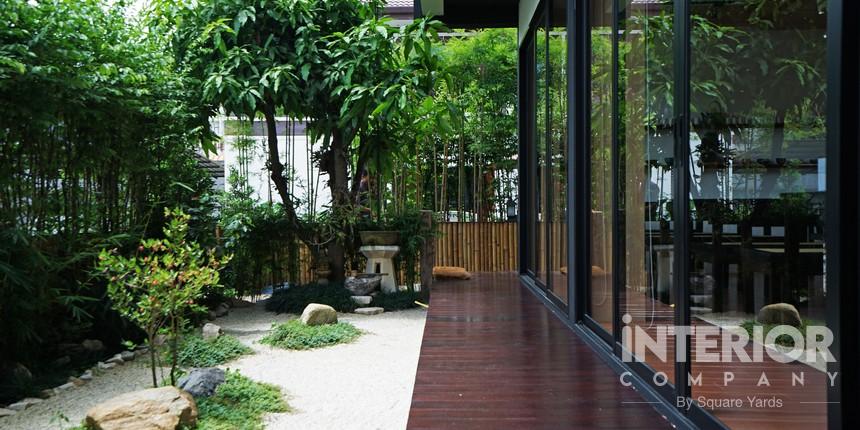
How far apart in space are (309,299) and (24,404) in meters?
4.09

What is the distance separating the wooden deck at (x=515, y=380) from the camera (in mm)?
2494

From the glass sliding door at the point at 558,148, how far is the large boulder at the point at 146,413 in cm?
256

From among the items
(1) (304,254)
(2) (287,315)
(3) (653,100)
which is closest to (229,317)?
(2) (287,315)

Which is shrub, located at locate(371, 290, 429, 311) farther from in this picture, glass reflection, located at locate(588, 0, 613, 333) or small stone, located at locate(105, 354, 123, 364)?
glass reflection, located at locate(588, 0, 613, 333)

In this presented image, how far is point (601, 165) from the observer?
378 cm

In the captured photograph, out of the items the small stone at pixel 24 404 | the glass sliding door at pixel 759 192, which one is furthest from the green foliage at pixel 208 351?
the glass sliding door at pixel 759 192

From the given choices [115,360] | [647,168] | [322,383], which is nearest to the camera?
[647,168]

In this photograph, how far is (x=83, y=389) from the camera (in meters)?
4.78

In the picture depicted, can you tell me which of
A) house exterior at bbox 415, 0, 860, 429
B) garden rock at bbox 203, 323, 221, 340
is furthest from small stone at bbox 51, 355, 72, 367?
house exterior at bbox 415, 0, 860, 429

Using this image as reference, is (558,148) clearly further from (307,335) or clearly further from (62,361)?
(62,361)

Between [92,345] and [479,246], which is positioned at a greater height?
[479,246]

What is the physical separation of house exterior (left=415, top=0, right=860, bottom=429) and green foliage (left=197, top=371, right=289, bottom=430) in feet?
6.59

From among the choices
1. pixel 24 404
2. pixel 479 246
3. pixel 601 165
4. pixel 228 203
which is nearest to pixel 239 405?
pixel 24 404

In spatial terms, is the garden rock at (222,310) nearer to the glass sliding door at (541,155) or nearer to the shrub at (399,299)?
the shrub at (399,299)
